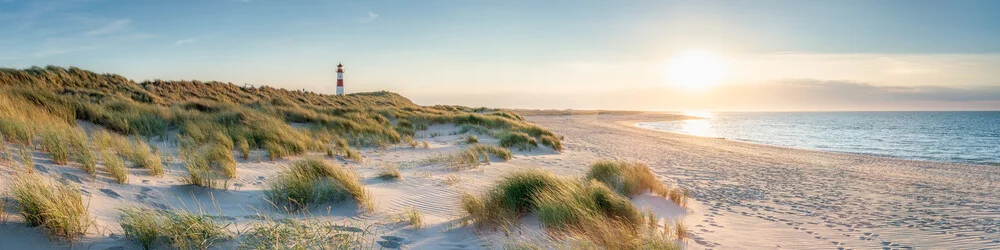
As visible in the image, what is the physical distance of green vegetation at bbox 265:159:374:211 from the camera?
5828mm

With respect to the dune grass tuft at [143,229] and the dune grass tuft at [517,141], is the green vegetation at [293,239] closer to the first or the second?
the dune grass tuft at [143,229]

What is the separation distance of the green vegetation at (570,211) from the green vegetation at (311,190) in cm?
142

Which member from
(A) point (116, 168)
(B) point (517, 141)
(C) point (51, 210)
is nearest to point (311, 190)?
(A) point (116, 168)

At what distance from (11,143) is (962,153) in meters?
33.4

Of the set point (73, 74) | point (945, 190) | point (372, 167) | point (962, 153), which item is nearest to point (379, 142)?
point (372, 167)

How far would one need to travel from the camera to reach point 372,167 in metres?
10.0

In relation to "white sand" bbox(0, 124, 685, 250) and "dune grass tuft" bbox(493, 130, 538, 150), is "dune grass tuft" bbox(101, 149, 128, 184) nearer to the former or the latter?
"white sand" bbox(0, 124, 685, 250)

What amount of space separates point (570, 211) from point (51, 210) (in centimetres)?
423

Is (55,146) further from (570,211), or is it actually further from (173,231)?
(570,211)

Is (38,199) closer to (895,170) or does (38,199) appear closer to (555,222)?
(555,222)

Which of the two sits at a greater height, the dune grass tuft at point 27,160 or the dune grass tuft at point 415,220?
the dune grass tuft at point 27,160

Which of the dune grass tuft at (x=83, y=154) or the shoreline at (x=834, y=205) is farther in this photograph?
the shoreline at (x=834, y=205)

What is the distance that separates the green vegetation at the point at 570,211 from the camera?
4.29 metres

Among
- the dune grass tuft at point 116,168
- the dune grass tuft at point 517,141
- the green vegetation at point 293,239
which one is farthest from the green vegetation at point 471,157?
the green vegetation at point 293,239
